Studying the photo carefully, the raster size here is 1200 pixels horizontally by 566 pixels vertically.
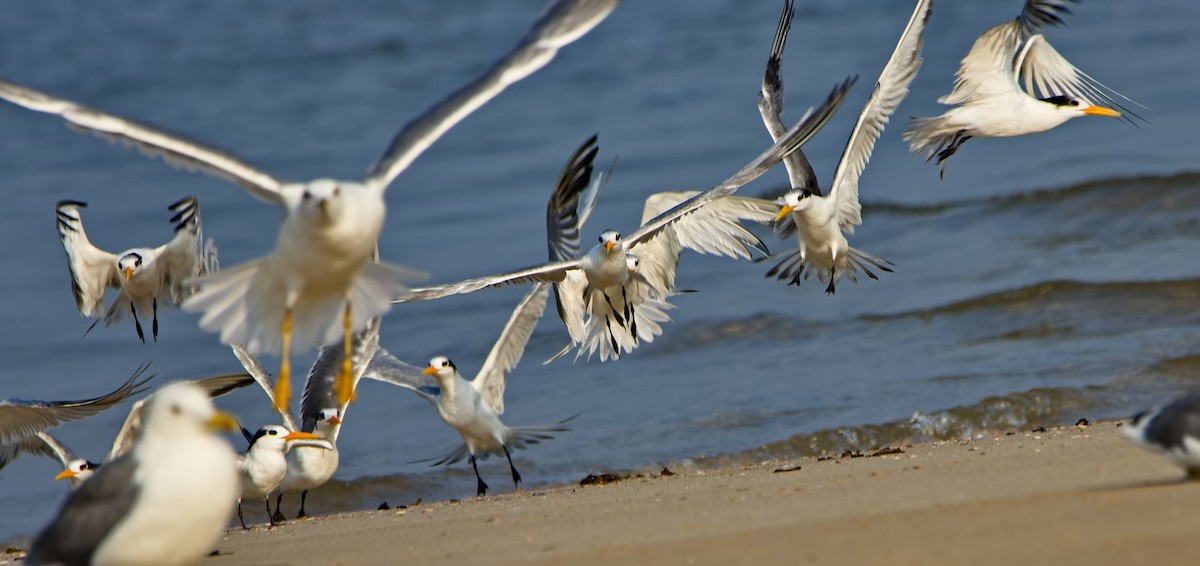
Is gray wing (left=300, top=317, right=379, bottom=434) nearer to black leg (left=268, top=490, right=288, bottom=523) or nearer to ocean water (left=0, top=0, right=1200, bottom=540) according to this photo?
black leg (left=268, top=490, right=288, bottom=523)

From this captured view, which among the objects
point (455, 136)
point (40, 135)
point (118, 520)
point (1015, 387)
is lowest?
point (1015, 387)

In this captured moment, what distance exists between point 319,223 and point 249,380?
2.51 metres

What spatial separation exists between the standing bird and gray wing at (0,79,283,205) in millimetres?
3116

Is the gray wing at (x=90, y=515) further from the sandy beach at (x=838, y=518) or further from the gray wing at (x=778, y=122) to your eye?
the gray wing at (x=778, y=122)

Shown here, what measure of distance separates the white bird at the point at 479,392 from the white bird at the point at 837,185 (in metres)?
1.94

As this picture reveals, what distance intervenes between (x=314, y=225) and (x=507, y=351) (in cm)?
398

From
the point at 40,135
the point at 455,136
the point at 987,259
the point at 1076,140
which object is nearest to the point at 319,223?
the point at 987,259

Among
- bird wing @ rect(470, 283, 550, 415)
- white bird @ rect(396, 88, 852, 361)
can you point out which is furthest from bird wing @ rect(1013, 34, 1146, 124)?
bird wing @ rect(470, 283, 550, 415)

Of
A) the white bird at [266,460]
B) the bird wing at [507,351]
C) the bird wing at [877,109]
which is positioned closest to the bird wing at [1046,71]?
the bird wing at [877,109]

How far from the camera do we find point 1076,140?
57.2 feet

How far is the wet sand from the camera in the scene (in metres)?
4.43

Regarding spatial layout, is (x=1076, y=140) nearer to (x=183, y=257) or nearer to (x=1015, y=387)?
(x=1015, y=387)

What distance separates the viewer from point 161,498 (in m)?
4.45

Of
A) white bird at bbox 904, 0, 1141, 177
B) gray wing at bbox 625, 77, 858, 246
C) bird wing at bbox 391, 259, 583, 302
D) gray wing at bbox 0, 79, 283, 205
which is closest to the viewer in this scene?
gray wing at bbox 0, 79, 283, 205
